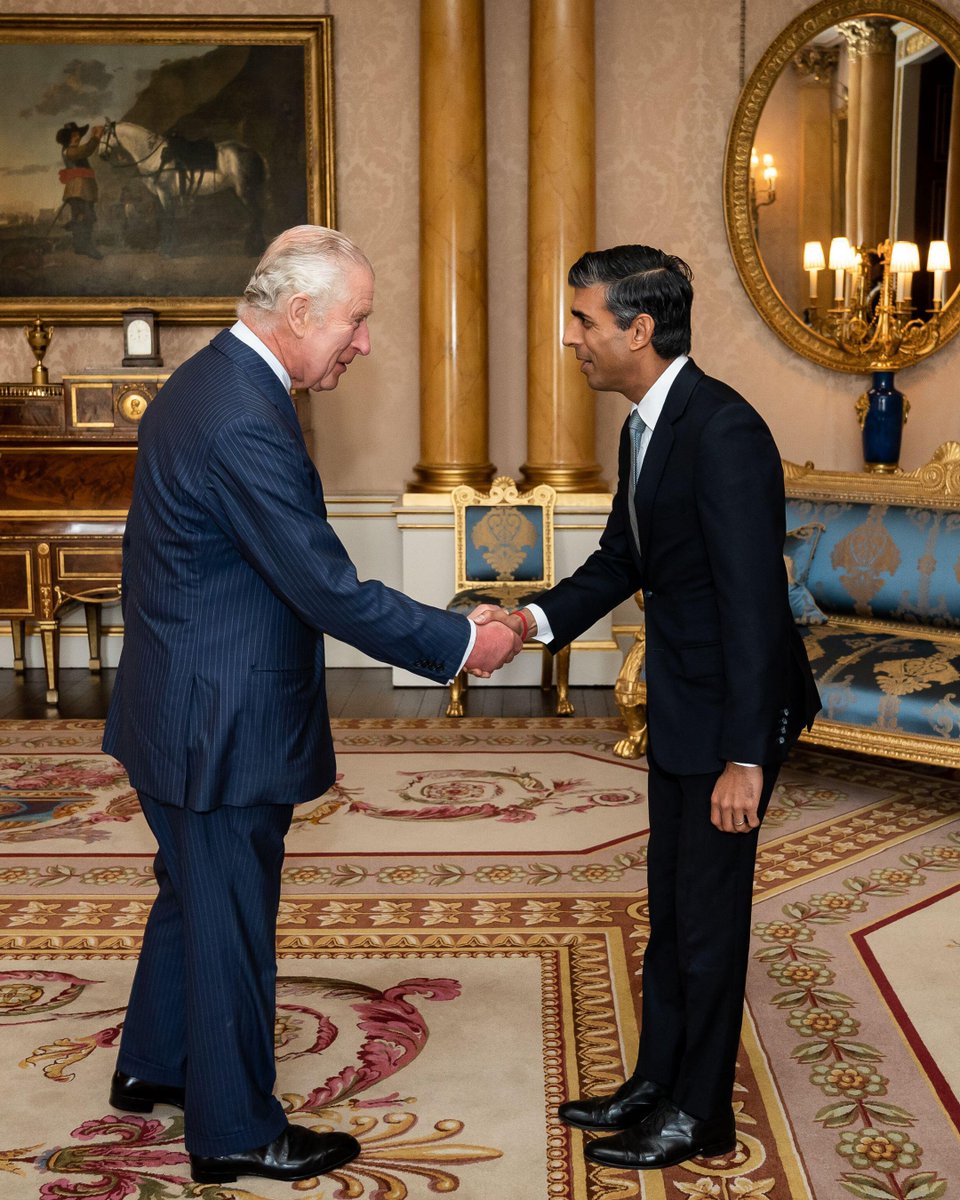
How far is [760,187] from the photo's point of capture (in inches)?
287

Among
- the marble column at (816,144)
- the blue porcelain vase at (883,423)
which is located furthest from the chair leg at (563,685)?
the marble column at (816,144)

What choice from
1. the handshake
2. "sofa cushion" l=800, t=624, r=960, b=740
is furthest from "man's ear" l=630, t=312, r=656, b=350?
"sofa cushion" l=800, t=624, r=960, b=740

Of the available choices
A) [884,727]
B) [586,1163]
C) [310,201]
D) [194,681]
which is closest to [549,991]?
[586,1163]

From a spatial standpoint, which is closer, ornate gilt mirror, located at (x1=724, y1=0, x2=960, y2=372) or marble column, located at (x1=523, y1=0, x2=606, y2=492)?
marble column, located at (x1=523, y1=0, x2=606, y2=492)

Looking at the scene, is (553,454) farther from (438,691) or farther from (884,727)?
(884,727)

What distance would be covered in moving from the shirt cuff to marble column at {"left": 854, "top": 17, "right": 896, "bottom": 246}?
16.8 feet

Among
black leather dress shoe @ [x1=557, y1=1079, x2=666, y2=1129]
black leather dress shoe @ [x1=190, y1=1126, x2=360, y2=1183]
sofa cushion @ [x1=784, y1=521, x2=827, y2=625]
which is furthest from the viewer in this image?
sofa cushion @ [x1=784, y1=521, x2=827, y2=625]

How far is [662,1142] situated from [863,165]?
595 cm

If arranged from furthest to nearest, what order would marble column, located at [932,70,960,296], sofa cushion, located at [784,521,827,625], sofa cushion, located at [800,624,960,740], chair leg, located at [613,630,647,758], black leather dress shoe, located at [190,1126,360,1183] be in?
marble column, located at [932,70,960,296], sofa cushion, located at [784,521,827,625], chair leg, located at [613,630,647,758], sofa cushion, located at [800,624,960,740], black leather dress shoe, located at [190,1126,360,1183]

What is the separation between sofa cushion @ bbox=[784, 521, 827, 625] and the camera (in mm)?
5531

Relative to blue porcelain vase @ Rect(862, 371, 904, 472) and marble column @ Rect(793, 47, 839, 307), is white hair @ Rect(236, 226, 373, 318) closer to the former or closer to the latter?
blue porcelain vase @ Rect(862, 371, 904, 472)

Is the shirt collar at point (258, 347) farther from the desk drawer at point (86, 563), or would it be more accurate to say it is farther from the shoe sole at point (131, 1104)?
the desk drawer at point (86, 563)

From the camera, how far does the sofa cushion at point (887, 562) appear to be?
5.30 m

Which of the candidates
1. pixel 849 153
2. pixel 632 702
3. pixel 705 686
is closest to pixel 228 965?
pixel 705 686
